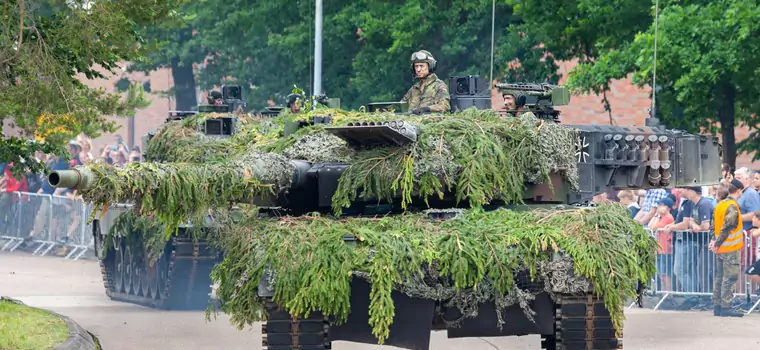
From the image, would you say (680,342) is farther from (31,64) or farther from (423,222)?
(31,64)

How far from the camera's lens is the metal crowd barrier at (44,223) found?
23.8 metres

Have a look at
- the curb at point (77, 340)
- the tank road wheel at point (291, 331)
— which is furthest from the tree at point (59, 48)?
the tank road wheel at point (291, 331)

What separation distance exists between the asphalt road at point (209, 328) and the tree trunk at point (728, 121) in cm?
411

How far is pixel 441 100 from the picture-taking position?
1310 centimetres

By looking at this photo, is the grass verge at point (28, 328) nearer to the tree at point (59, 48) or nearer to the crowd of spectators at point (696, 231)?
the tree at point (59, 48)

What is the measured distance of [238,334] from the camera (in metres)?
14.9

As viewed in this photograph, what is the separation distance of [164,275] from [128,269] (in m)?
1.05

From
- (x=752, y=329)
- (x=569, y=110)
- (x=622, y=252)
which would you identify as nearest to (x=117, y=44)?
(x=622, y=252)

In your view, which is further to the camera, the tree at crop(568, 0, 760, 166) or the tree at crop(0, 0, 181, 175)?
the tree at crop(568, 0, 760, 166)

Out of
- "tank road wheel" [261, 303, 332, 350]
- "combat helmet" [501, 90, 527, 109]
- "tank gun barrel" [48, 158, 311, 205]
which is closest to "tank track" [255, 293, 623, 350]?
"tank road wheel" [261, 303, 332, 350]

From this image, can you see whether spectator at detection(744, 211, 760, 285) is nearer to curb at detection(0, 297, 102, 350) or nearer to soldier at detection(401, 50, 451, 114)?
soldier at detection(401, 50, 451, 114)

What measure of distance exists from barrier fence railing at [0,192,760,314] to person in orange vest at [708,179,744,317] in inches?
10.5

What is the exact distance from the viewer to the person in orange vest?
1703cm

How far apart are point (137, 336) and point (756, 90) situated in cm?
943
